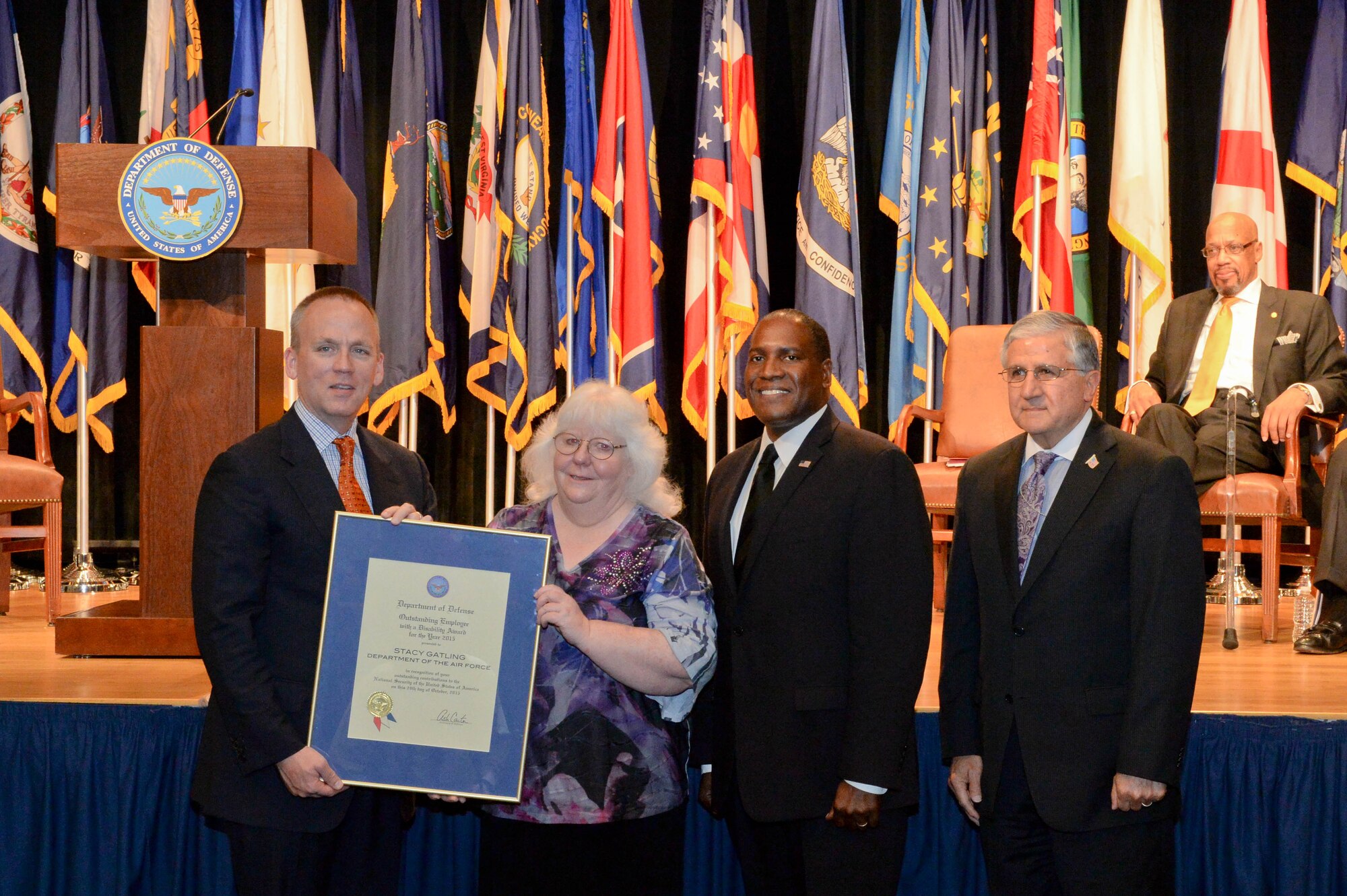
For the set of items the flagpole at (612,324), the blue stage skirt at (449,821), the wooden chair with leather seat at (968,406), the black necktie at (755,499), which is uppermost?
the flagpole at (612,324)

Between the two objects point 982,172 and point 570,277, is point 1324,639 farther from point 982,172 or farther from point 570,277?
point 570,277

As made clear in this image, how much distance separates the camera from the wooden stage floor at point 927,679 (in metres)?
3.08

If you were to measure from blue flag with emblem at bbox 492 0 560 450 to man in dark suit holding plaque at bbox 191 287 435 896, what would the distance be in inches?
148

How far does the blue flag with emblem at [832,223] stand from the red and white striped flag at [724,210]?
0.26 metres

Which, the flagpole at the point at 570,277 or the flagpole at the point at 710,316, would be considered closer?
the flagpole at the point at 710,316

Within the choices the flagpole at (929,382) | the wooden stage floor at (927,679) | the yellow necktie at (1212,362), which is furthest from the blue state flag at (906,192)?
the wooden stage floor at (927,679)

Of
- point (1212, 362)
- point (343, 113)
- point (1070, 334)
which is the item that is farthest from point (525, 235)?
point (1070, 334)

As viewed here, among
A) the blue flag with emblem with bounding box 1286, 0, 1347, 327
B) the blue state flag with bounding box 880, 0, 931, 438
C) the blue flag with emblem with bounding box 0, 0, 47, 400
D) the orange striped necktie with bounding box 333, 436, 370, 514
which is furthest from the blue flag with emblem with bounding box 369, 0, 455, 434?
the blue flag with emblem with bounding box 1286, 0, 1347, 327

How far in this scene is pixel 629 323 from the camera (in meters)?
6.07

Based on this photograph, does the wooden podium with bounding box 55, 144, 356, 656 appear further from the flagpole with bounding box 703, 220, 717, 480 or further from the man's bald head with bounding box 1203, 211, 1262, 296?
the man's bald head with bounding box 1203, 211, 1262, 296

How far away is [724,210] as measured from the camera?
239 inches

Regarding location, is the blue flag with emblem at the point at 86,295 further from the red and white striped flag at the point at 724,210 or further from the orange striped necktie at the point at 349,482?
the orange striped necktie at the point at 349,482

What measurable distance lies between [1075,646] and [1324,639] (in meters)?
2.40

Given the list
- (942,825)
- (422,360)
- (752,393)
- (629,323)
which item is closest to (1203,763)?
(942,825)
